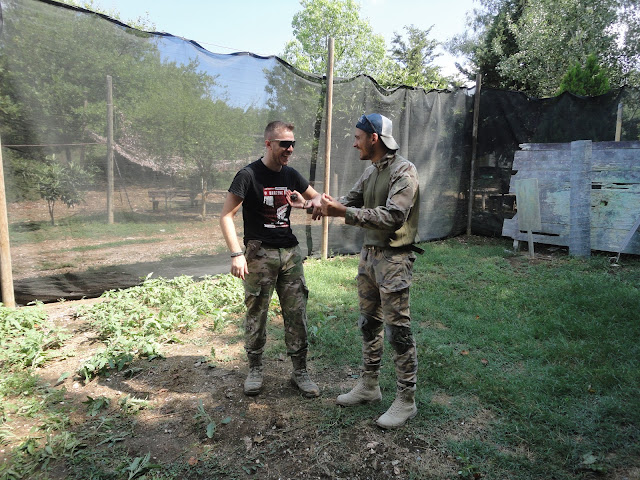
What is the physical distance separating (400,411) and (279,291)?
1.21 meters

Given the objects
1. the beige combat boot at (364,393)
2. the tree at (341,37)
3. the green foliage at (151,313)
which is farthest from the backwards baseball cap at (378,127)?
the tree at (341,37)

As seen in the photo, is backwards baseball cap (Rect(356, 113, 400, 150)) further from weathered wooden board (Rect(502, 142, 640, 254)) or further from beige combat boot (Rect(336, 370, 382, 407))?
weathered wooden board (Rect(502, 142, 640, 254))

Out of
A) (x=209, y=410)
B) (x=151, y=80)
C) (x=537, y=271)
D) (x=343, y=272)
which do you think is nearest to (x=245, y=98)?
(x=151, y=80)

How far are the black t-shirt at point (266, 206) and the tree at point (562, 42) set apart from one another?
20.6 m

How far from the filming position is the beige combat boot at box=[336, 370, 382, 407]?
117 inches

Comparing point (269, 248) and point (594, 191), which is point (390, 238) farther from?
point (594, 191)

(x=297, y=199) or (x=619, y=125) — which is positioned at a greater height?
(x=619, y=125)

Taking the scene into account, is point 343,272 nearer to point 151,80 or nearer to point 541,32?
point 151,80

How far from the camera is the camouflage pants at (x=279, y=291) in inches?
120

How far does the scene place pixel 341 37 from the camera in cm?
3647

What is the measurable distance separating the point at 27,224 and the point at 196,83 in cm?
247

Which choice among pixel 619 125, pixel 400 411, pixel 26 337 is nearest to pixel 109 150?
pixel 26 337

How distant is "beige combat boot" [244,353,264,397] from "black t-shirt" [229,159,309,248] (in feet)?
2.95

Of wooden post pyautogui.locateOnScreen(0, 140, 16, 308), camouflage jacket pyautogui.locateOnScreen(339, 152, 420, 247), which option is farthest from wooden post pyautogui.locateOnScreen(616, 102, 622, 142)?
wooden post pyautogui.locateOnScreen(0, 140, 16, 308)
